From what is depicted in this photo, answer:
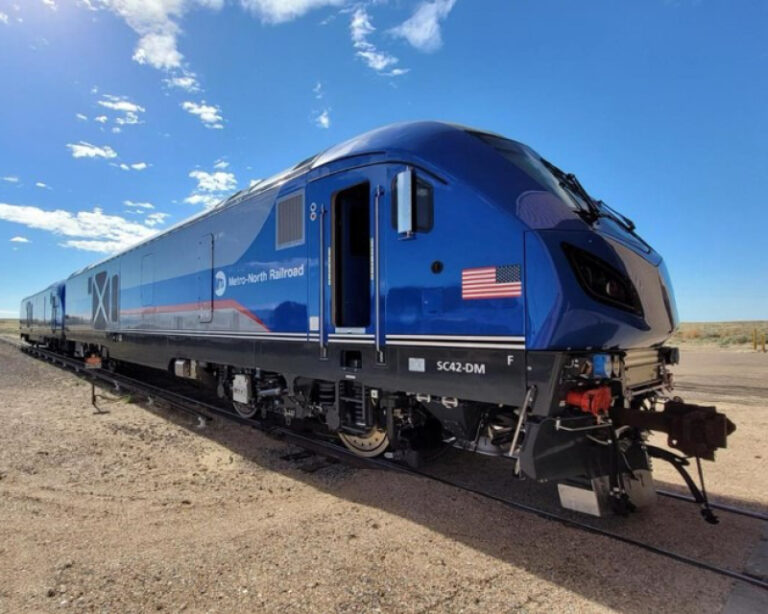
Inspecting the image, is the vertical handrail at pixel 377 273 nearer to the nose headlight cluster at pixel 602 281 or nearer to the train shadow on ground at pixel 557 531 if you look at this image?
the train shadow on ground at pixel 557 531

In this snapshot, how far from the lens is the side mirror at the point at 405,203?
15.8 feet

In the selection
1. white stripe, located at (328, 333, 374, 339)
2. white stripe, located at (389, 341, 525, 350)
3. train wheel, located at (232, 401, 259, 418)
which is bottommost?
train wheel, located at (232, 401, 259, 418)

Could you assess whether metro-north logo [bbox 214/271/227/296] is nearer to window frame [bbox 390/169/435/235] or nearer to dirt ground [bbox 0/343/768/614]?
dirt ground [bbox 0/343/768/614]

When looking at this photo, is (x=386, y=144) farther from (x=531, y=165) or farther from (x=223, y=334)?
(x=223, y=334)

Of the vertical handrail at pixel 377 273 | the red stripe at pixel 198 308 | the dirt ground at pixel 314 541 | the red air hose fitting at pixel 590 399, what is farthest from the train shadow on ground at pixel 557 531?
the red stripe at pixel 198 308

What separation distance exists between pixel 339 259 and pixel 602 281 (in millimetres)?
2864

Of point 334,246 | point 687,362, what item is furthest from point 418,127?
point 687,362

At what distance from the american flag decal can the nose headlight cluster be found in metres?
0.43

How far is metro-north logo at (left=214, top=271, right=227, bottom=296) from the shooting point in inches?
325

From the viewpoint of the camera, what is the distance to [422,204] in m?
4.82

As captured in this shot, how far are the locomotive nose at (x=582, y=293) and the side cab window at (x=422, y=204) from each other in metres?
1.00

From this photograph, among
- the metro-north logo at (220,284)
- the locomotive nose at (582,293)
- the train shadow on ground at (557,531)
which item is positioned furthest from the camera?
the metro-north logo at (220,284)

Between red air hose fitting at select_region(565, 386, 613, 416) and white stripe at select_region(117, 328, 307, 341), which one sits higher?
white stripe at select_region(117, 328, 307, 341)

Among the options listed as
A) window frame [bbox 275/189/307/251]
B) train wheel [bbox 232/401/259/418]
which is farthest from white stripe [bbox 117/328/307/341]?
train wheel [bbox 232/401/259/418]
